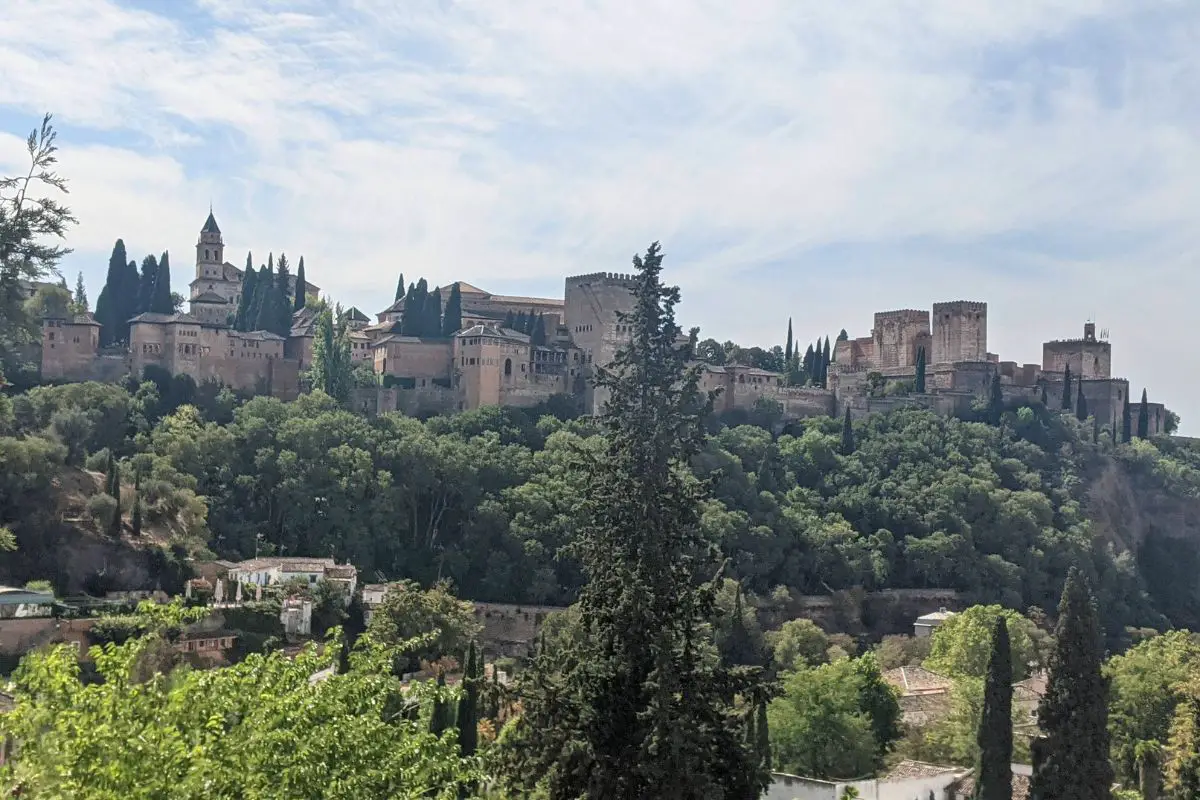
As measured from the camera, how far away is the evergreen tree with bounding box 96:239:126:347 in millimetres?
63875

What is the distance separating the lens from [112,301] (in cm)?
6462

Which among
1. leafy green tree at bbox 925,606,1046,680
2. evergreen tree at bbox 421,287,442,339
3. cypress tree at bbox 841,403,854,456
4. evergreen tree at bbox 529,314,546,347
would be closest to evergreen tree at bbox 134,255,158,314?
evergreen tree at bbox 421,287,442,339

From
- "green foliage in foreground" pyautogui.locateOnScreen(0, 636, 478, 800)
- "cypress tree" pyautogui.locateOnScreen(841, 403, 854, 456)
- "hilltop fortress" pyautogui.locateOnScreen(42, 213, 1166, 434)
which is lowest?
"green foliage in foreground" pyautogui.locateOnScreen(0, 636, 478, 800)

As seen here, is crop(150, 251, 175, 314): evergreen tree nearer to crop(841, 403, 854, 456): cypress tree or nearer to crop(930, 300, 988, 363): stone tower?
crop(841, 403, 854, 456): cypress tree

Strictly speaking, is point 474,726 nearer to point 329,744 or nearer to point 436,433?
point 329,744

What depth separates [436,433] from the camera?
61062 mm

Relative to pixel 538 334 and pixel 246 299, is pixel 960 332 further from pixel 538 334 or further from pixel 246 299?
pixel 246 299

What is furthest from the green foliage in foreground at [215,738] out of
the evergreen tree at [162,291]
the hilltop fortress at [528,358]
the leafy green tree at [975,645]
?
the evergreen tree at [162,291]

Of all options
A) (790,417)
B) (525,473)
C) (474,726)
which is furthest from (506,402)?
(474,726)

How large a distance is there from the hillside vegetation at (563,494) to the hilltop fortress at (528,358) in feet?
9.40

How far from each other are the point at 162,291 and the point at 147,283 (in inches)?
60.3

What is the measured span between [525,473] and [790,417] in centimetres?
2301

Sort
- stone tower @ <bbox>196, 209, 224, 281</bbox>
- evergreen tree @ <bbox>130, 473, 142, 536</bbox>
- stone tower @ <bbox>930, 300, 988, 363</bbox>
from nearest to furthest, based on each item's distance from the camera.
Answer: evergreen tree @ <bbox>130, 473, 142, 536</bbox> < stone tower @ <bbox>196, 209, 224, 281</bbox> < stone tower @ <bbox>930, 300, 988, 363</bbox>

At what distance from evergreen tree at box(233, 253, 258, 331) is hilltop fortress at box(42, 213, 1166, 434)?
3.97ft
